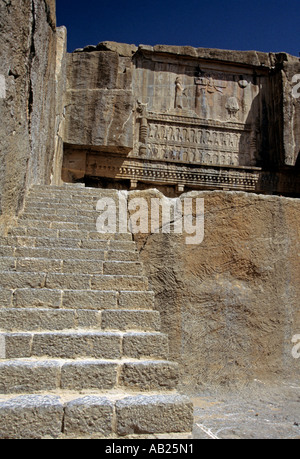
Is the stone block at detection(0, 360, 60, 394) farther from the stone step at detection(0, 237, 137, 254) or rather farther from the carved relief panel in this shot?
the carved relief panel

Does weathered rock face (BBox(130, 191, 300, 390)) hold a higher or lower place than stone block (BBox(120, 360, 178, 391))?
higher

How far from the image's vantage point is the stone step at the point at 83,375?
95.2 inches

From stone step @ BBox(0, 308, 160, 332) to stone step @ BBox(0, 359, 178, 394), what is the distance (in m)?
0.36

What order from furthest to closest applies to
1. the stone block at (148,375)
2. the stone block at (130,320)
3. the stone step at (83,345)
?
the stone block at (130,320) < the stone step at (83,345) < the stone block at (148,375)

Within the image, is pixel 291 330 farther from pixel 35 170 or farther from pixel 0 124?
pixel 35 170

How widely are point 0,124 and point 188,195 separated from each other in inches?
82.6

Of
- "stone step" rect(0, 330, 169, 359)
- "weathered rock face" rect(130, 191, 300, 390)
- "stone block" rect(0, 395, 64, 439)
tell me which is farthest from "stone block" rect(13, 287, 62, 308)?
"weathered rock face" rect(130, 191, 300, 390)

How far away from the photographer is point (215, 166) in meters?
11.8

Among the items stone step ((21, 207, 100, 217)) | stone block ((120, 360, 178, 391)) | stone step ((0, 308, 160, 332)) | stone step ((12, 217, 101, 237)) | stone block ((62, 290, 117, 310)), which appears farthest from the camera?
stone step ((21, 207, 100, 217))

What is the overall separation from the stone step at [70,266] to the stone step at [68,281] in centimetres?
18

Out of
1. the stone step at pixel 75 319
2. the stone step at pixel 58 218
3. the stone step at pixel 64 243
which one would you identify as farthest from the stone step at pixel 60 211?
the stone step at pixel 75 319

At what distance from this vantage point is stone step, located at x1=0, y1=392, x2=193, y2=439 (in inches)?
81.8

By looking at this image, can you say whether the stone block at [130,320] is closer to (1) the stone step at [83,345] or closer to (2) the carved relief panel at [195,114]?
(1) the stone step at [83,345]

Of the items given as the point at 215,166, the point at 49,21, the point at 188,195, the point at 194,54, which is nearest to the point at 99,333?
the point at 188,195
